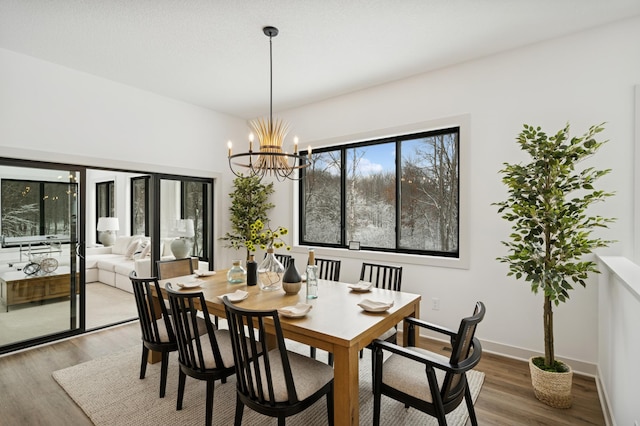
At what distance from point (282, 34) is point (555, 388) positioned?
358 cm

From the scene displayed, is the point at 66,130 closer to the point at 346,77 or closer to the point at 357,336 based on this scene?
the point at 346,77

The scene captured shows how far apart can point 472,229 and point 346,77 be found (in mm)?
2238

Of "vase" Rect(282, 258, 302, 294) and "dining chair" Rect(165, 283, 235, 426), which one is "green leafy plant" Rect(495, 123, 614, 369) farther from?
"dining chair" Rect(165, 283, 235, 426)

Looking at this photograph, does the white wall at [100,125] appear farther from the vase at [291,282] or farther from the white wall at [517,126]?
the vase at [291,282]

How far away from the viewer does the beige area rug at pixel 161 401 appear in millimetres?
2205

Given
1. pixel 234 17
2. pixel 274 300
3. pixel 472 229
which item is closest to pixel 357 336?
pixel 274 300

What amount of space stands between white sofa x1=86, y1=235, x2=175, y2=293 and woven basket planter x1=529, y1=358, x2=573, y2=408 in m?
4.86

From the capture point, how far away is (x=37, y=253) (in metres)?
3.57

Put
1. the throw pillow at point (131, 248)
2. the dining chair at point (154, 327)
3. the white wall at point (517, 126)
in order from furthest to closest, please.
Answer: the throw pillow at point (131, 248) → the white wall at point (517, 126) → the dining chair at point (154, 327)

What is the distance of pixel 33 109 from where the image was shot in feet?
11.0

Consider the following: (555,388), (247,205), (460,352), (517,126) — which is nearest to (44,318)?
(247,205)

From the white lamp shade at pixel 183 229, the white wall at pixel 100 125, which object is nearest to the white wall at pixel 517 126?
the white wall at pixel 100 125

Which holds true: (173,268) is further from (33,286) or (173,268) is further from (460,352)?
(460,352)

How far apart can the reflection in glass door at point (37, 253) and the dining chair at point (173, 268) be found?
51.3 inches
